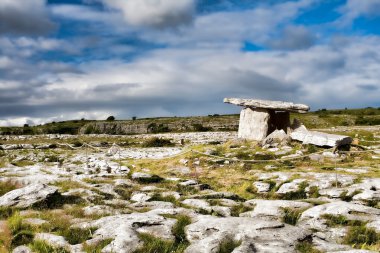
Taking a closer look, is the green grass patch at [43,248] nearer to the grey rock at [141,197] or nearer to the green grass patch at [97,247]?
the green grass patch at [97,247]

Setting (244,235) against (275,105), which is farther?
(275,105)

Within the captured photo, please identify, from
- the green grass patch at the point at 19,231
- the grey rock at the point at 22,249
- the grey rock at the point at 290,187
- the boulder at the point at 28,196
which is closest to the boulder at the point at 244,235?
the grey rock at the point at 22,249

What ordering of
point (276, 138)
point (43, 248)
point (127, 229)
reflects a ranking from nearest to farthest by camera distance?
point (43, 248), point (127, 229), point (276, 138)

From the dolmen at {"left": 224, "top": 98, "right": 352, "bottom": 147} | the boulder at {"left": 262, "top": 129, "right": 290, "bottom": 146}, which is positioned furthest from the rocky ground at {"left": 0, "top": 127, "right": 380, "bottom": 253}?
the dolmen at {"left": 224, "top": 98, "right": 352, "bottom": 147}

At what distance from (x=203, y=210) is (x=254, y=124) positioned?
16.9 m

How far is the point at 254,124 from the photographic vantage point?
27.1 metres

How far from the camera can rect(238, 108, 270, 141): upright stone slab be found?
26594 mm

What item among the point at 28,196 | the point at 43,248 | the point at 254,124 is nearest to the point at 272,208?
the point at 43,248

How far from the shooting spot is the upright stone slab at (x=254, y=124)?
2659 cm

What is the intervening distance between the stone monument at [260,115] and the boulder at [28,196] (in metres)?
17.3

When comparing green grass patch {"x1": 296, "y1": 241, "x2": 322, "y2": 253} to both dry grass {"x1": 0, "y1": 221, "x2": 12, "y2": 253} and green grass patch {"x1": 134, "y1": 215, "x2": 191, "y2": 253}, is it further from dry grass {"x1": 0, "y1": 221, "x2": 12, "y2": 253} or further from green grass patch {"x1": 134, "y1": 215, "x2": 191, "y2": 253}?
dry grass {"x1": 0, "y1": 221, "x2": 12, "y2": 253}

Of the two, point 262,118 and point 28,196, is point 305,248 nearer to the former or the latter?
point 28,196

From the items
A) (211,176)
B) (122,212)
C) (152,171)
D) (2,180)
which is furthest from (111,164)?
(122,212)

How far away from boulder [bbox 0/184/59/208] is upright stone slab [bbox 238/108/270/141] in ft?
56.9
